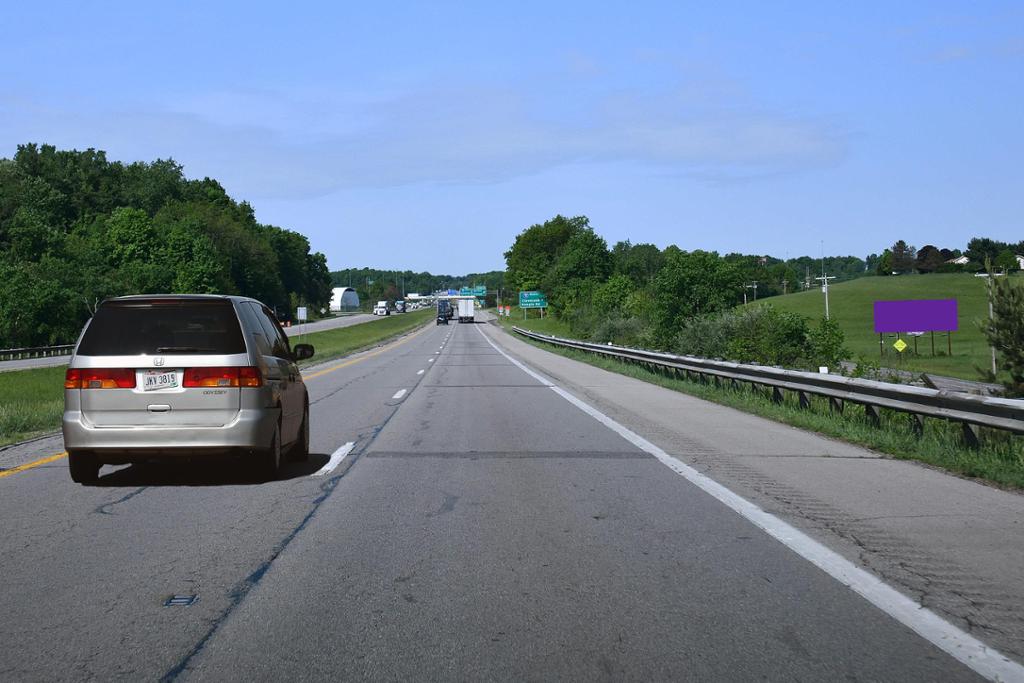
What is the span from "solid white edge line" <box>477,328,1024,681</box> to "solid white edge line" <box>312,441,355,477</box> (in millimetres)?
3840

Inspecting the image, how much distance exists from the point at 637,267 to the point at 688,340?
16167 centimetres

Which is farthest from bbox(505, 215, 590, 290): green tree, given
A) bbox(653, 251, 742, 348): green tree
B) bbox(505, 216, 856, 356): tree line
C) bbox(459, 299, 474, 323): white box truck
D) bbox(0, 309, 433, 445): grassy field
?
bbox(0, 309, 433, 445): grassy field

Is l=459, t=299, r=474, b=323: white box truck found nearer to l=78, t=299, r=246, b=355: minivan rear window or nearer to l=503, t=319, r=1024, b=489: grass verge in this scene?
l=503, t=319, r=1024, b=489: grass verge

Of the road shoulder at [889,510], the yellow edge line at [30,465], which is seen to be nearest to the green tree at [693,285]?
the road shoulder at [889,510]

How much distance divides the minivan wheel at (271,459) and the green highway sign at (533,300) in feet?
385

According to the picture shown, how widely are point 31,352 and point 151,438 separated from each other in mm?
53911

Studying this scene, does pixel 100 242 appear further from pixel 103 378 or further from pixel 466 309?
pixel 103 378

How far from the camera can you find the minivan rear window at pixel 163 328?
9.03 meters

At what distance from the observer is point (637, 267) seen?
19312 cm

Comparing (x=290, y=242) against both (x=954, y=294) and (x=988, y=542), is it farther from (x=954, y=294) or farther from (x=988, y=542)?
(x=988, y=542)

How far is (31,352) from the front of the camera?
2233 inches

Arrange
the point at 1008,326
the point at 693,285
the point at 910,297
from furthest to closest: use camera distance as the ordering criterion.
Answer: the point at 910,297
the point at 693,285
the point at 1008,326

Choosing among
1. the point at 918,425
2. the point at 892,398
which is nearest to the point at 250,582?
the point at 892,398

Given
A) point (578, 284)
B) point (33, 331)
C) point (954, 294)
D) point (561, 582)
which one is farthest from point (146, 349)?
point (954, 294)
